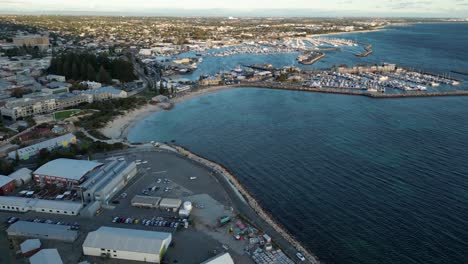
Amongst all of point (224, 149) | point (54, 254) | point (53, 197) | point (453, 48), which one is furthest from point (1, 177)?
point (453, 48)

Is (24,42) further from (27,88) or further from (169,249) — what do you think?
(169,249)

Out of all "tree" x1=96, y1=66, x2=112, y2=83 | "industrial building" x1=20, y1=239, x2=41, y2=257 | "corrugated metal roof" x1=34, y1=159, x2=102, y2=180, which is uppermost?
"tree" x1=96, y1=66, x2=112, y2=83

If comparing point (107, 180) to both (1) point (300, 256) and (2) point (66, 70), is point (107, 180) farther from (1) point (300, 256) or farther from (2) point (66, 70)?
(2) point (66, 70)

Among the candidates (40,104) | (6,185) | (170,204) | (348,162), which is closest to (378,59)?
(348,162)

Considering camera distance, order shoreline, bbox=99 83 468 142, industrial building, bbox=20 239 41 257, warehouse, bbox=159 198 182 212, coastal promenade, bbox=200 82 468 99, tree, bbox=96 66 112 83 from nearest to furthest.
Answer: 1. industrial building, bbox=20 239 41 257
2. warehouse, bbox=159 198 182 212
3. shoreline, bbox=99 83 468 142
4. coastal promenade, bbox=200 82 468 99
5. tree, bbox=96 66 112 83

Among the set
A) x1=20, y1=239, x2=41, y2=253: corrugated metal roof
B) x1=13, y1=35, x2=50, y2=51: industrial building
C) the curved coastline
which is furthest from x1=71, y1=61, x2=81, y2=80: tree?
x1=20, y1=239, x2=41, y2=253: corrugated metal roof

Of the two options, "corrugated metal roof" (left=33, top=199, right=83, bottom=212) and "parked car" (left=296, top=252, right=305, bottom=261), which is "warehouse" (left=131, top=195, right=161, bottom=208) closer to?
"corrugated metal roof" (left=33, top=199, right=83, bottom=212)
